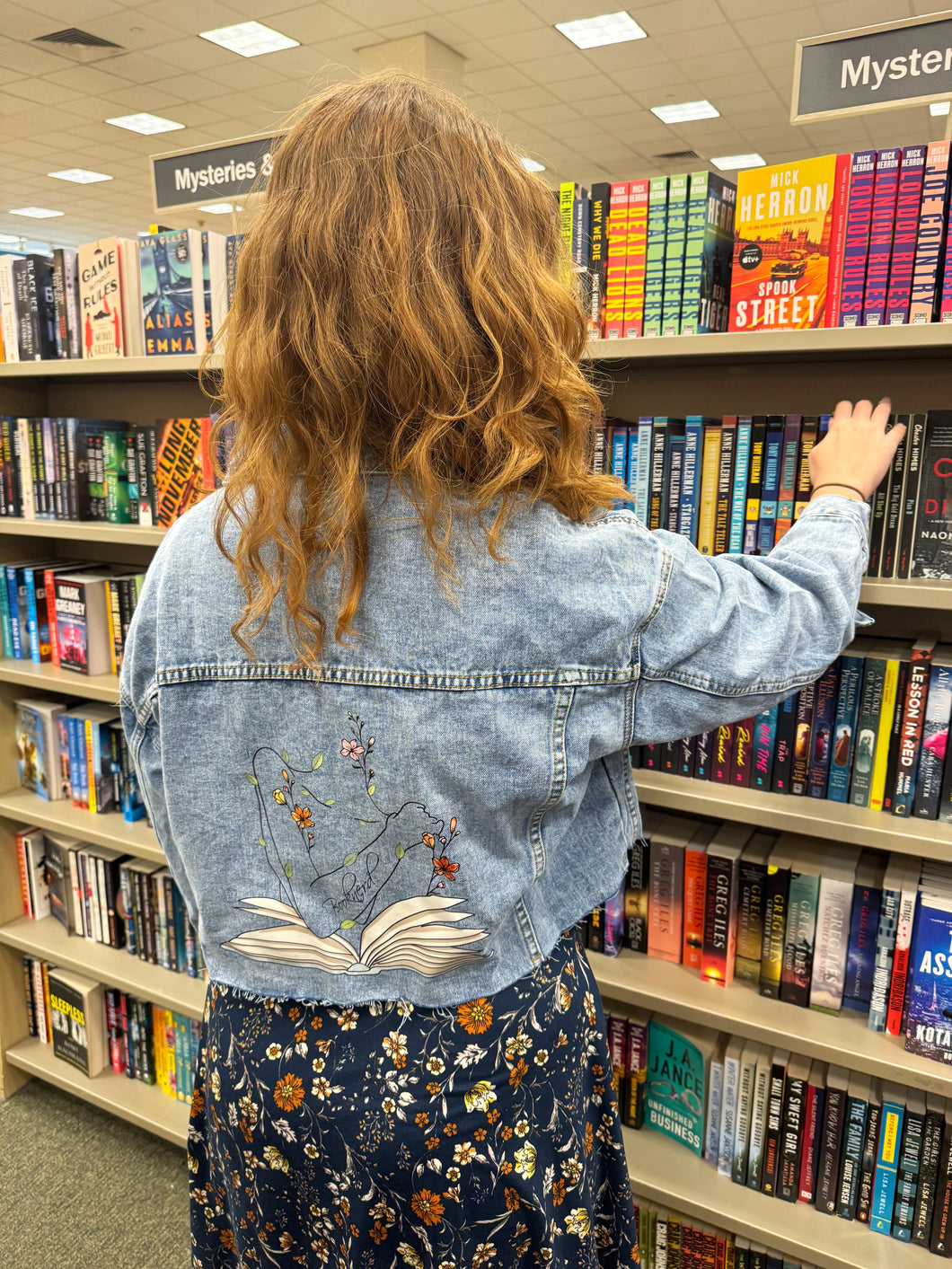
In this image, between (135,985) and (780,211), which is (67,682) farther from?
(780,211)

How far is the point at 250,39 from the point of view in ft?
17.3

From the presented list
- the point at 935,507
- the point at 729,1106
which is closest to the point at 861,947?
the point at 729,1106

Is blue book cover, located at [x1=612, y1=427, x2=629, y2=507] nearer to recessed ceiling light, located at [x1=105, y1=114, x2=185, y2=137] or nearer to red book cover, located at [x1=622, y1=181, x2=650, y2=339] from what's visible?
red book cover, located at [x1=622, y1=181, x2=650, y2=339]

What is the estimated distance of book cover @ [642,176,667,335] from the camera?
1191 mm

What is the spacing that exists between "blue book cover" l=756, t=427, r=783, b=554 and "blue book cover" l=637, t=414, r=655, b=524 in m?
0.16

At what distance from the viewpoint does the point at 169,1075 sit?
6.63 ft

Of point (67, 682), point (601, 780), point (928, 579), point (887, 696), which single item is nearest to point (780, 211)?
point (928, 579)

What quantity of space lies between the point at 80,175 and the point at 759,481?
888 centimetres

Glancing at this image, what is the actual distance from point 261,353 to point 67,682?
1347mm

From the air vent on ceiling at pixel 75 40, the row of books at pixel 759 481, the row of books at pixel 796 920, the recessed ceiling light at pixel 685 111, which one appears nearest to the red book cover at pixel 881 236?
the row of books at pixel 759 481

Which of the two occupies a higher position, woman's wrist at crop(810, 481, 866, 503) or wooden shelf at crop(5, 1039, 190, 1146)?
woman's wrist at crop(810, 481, 866, 503)

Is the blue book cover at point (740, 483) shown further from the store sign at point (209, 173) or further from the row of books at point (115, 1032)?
the row of books at point (115, 1032)

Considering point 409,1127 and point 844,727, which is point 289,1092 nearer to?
point 409,1127

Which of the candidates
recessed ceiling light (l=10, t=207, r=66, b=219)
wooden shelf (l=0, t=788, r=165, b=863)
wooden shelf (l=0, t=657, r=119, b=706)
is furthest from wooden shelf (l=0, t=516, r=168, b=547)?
recessed ceiling light (l=10, t=207, r=66, b=219)
